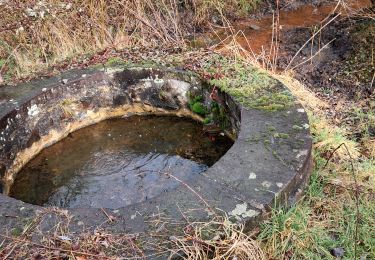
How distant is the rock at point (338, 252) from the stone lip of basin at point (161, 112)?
1.60ft

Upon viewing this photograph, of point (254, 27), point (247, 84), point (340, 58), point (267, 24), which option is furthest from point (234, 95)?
point (267, 24)

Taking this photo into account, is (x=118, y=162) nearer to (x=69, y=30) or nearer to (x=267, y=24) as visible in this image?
(x=69, y=30)

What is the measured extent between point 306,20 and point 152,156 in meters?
5.28

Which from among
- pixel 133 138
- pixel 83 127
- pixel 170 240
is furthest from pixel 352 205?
pixel 83 127

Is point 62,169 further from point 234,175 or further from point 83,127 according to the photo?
point 234,175

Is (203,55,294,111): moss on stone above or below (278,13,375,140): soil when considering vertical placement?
above

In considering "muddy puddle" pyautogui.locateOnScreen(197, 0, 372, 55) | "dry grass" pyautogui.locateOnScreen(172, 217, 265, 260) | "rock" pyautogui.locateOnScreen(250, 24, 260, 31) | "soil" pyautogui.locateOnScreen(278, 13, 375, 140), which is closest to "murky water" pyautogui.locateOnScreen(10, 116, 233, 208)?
"dry grass" pyautogui.locateOnScreen(172, 217, 265, 260)

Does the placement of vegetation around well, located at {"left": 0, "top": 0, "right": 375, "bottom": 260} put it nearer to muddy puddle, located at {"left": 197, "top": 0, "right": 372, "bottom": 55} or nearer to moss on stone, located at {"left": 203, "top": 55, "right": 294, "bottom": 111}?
moss on stone, located at {"left": 203, "top": 55, "right": 294, "bottom": 111}

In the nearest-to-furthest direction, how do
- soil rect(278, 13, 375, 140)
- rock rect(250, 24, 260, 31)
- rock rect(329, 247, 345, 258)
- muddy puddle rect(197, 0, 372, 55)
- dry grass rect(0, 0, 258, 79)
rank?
rock rect(329, 247, 345, 258) < soil rect(278, 13, 375, 140) < dry grass rect(0, 0, 258, 79) < muddy puddle rect(197, 0, 372, 55) < rock rect(250, 24, 260, 31)

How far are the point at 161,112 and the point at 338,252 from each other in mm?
3111

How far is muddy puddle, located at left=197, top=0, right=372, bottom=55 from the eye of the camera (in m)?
7.75

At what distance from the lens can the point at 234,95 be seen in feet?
14.2

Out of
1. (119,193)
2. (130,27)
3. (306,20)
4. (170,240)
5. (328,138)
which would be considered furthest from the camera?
(306,20)

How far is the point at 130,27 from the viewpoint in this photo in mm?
6961
